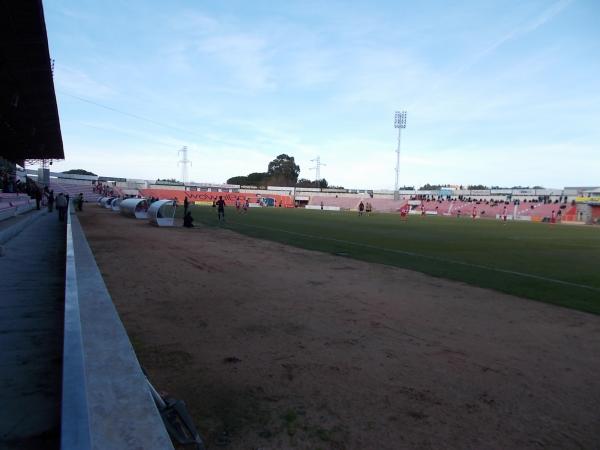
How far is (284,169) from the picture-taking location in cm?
15450

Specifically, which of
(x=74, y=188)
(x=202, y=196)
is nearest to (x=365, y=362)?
(x=74, y=188)

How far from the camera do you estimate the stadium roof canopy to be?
1412cm

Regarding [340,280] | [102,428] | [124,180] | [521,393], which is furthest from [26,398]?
[124,180]

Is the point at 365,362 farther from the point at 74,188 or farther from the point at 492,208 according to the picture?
the point at 74,188

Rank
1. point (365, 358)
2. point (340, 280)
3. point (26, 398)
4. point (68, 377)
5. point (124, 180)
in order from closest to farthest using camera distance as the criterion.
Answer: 1. point (68, 377)
2. point (26, 398)
3. point (365, 358)
4. point (340, 280)
5. point (124, 180)

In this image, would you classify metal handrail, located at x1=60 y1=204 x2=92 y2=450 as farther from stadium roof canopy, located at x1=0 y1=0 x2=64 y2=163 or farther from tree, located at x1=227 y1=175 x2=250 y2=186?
tree, located at x1=227 y1=175 x2=250 y2=186

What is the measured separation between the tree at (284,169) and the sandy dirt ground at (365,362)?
145569mm

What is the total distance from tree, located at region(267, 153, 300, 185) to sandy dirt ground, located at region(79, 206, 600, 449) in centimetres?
14557

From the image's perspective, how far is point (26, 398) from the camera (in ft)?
9.58

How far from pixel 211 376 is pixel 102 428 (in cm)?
228

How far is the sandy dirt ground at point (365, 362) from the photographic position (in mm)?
3057

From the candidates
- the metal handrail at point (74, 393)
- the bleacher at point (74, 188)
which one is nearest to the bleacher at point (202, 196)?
the bleacher at point (74, 188)

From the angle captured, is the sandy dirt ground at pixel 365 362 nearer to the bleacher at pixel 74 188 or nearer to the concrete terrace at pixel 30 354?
the concrete terrace at pixel 30 354

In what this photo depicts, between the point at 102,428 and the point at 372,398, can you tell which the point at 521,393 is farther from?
the point at 102,428
